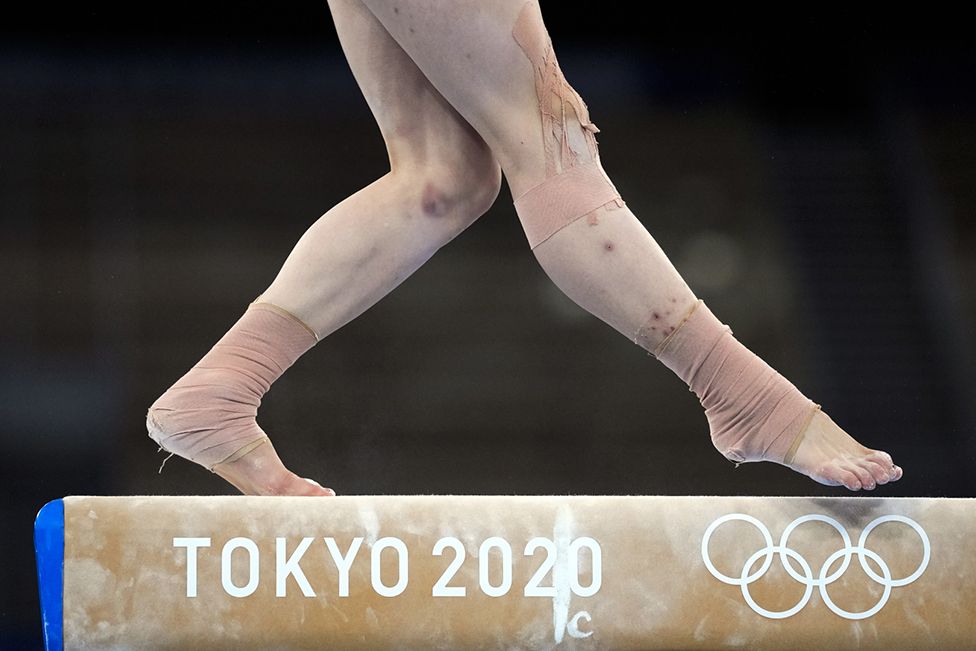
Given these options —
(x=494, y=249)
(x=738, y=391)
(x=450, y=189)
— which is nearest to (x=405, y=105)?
(x=450, y=189)

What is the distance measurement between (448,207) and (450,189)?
0.07 feet

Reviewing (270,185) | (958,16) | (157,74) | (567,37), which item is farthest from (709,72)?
(157,74)

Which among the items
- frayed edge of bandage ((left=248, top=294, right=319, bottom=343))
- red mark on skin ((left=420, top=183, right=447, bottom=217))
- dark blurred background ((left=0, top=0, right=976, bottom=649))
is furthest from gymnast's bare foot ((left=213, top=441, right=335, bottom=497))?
dark blurred background ((left=0, top=0, right=976, bottom=649))

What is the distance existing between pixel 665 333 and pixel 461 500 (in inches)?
10.7

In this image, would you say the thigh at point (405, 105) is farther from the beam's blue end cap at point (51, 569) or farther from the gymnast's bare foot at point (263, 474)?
the beam's blue end cap at point (51, 569)

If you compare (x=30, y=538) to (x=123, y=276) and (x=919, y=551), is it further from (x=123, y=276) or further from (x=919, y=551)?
(x=919, y=551)

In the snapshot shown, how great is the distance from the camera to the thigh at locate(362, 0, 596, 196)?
47.8 inches

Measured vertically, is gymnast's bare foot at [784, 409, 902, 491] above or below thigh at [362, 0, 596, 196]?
below

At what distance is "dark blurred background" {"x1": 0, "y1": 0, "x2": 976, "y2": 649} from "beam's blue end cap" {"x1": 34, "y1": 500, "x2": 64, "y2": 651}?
190 centimetres

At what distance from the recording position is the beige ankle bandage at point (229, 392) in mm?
1255

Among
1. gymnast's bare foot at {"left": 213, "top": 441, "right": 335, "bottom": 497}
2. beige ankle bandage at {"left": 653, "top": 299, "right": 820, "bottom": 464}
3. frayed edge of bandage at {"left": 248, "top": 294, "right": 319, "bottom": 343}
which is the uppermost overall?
frayed edge of bandage at {"left": 248, "top": 294, "right": 319, "bottom": 343}

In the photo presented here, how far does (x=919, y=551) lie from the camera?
3.63 ft

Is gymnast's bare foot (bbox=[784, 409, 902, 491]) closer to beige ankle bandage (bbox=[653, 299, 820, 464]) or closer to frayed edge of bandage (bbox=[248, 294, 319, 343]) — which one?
beige ankle bandage (bbox=[653, 299, 820, 464])

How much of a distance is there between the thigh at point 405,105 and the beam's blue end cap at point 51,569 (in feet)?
1.78
